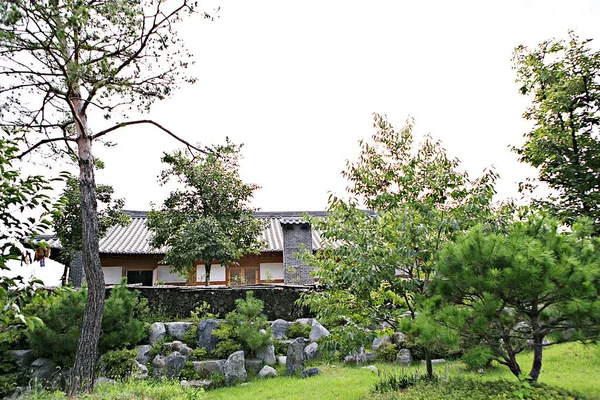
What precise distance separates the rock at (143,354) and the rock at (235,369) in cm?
157

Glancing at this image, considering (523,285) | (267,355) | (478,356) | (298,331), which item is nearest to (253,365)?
(267,355)

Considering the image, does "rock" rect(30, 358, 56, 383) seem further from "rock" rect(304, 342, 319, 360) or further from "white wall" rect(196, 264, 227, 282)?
"white wall" rect(196, 264, 227, 282)

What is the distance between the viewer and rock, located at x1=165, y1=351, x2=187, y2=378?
747 cm

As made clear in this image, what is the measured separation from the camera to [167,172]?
1166cm

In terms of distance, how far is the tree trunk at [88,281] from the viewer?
6.21 metres

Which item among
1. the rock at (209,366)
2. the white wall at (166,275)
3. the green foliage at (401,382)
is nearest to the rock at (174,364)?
the rock at (209,366)

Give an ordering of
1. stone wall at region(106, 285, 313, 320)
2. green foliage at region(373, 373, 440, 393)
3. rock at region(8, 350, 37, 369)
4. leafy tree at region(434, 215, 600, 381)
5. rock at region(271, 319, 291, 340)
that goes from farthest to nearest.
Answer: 1. stone wall at region(106, 285, 313, 320)
2. rock at region(271, 319, 291, 340)
3. rock at region(8, 350, 37, 369)
4. green foliage at region(373, 373, 440, 393)
5. leafy tree at region(434, 215, 600, 381)

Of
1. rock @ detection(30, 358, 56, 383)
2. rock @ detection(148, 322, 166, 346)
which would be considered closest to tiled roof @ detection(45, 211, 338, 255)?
rock @ detection(148, 322, 166, 346)

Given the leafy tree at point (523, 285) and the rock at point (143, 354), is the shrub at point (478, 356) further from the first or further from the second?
the rock at point (143, 354)

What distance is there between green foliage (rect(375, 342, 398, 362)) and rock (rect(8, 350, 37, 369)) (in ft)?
21.2

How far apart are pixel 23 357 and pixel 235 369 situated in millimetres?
4061

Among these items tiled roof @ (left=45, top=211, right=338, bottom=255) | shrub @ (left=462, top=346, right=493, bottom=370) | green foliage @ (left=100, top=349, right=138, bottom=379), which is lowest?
green foliage @ (left=100, top=349, right=138, bottom=379)

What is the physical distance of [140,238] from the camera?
1683 cm

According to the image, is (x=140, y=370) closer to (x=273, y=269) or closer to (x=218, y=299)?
(x=218, y=299)
